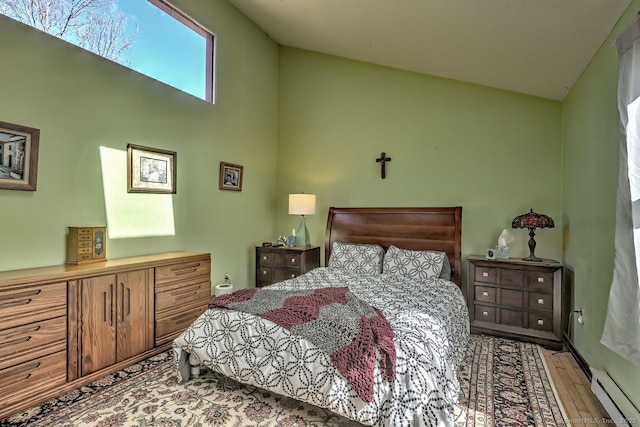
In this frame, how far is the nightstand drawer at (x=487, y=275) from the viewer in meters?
3.24

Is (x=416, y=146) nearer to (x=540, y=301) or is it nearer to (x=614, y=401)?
(x=540, y=301)

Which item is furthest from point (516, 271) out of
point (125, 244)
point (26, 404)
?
point (26, 404)

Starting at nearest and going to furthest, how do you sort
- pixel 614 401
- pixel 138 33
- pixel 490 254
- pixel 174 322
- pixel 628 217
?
1. pixel 628 217
2. pixel 614 401
3. pixel 174 322
4. pixel 138 33
5. pixel 490 254

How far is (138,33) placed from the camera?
313 cm

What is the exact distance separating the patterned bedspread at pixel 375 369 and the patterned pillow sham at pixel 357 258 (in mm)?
909

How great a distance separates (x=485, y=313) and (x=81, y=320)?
3.47 meters

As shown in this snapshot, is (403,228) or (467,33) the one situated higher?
(467,33)

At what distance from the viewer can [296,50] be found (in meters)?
4.80

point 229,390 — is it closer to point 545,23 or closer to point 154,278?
point 154,278

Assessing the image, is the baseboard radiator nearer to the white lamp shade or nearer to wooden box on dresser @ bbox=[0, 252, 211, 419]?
the white lamp shade

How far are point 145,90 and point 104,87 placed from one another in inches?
15.1

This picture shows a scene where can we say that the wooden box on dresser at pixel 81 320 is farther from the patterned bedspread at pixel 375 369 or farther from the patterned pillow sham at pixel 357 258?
the patterned pillow sham at pixel 357 258

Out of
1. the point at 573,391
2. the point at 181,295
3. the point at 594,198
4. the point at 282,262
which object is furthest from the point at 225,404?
the point at 594,198

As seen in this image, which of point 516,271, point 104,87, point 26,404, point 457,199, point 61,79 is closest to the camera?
point 26,404
